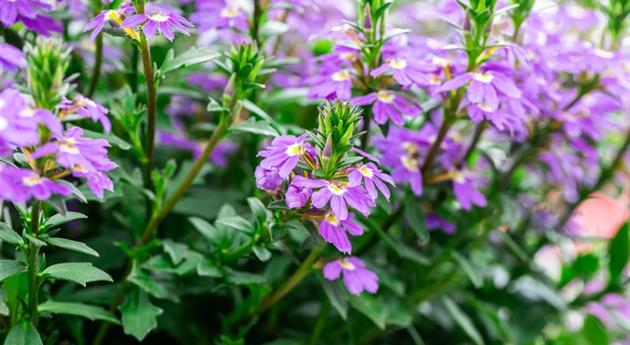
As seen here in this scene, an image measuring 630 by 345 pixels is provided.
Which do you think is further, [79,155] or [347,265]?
[347,265]

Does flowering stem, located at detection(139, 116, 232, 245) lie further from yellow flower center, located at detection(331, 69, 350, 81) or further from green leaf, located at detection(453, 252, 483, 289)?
green leaf, located at detection(453, 252, 483, 289)

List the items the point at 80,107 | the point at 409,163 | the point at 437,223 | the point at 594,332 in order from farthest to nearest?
the point at 594,332 → the point at 437,223 → the point at 409,163 → the point at 80,107

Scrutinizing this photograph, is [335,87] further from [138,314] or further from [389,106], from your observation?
[138,314]

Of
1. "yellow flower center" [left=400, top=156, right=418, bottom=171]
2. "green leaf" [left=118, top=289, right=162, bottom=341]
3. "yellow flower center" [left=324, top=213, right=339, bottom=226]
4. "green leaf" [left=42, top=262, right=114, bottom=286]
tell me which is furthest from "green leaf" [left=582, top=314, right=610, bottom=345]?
"green leaf" [left=42, top=262, right=114, bottom=286]

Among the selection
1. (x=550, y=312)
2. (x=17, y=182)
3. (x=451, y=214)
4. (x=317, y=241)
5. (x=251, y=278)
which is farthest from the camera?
(x=550, y=312)

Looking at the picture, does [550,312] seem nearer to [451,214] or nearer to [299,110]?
[451,214]

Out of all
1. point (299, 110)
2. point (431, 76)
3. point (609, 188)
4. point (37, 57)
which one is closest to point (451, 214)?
point (431, 76)

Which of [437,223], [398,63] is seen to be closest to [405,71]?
[398,63]
